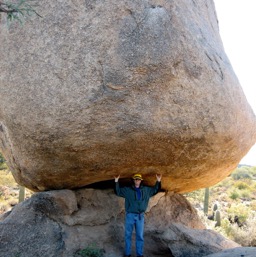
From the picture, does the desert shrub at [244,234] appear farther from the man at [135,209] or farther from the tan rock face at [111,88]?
the tan rock face at [111,88]

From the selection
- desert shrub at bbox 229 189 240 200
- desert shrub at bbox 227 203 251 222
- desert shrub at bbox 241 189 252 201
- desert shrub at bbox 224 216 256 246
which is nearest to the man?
desert shrub at bbox 224 216 256 246

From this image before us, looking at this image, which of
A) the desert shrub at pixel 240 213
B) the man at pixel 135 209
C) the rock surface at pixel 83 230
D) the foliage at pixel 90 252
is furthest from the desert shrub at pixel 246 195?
the foliage at pixel 90 252

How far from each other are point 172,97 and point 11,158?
9.12ft

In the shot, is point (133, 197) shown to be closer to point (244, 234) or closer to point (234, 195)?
point (244, 234)

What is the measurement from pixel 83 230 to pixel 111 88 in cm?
255

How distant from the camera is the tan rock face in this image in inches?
185

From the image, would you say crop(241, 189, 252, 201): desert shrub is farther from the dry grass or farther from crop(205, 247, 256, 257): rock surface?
crop(205, 247, 256, 257): rock surface

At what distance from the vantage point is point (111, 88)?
4691mm

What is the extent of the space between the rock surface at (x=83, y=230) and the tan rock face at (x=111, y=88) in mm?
689

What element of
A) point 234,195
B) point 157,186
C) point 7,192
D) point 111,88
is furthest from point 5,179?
point 111,88

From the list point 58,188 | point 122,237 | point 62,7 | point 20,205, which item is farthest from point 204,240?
point 62,7

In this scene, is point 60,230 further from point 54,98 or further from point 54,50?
point 54,50

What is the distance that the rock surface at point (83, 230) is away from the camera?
5461 mm

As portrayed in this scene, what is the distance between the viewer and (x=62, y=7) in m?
4.98
